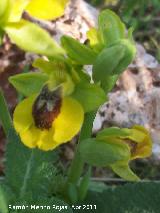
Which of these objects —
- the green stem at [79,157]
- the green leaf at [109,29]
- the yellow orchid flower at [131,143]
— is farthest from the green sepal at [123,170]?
the green leaf at [109,29]

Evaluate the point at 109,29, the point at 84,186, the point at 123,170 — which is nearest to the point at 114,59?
the point at 109,29

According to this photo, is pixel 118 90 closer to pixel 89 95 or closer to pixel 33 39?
pixel 89 95

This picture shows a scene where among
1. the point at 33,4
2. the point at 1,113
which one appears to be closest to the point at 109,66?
the point at 33,4

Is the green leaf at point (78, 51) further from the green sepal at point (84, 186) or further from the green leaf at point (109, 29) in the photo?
the green sepal at point (84, 186)

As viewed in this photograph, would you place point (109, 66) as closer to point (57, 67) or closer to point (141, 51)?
point (57, 67)

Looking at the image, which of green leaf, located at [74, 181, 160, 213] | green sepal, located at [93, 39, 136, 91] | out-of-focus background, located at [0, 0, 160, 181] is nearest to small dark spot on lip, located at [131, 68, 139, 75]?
out-of-focus background, located at [0, 0, 160, 181]

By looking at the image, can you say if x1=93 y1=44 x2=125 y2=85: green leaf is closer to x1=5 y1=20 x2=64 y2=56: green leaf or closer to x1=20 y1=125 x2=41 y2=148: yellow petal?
x1=5 y1=20 x2=64 y2=56: green leaf
